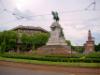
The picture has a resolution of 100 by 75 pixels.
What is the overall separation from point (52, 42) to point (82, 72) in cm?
2620

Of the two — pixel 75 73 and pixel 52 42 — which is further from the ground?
pixel 52 42

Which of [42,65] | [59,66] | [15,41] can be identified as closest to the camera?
[59,66]

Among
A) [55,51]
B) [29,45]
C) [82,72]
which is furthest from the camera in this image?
[29,45]

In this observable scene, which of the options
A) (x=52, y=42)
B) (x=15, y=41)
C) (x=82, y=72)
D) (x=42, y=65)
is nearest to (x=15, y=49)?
(x=15, y=41)

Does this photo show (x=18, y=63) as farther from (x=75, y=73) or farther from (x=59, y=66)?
(x=75, y=73)

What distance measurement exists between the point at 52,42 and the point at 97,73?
2785cm

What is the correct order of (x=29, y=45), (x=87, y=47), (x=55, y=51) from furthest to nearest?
1. (x=29, y=45)
2. (x=87, y=47)
3. (x=55, y=51)

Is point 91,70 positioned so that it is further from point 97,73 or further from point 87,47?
point 87,47

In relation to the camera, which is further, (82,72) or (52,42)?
(52,42)

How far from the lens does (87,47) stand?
6600 centimetres

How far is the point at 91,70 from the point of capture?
2403 cm

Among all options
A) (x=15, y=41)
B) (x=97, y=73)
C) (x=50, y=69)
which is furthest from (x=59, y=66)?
(x=15, y=41)

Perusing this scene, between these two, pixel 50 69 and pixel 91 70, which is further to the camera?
pixel 50 69

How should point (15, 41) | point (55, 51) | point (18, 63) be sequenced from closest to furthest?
point (18, 63) < point (55, 51) < point (15, 41)
